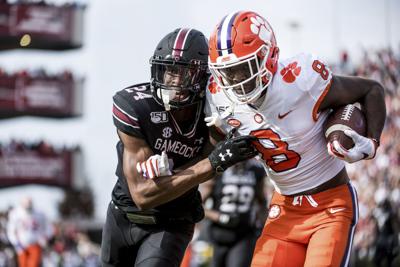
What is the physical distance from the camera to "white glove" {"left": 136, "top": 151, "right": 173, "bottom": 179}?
4.93 m

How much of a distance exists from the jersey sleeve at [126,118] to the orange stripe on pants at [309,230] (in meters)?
0.99

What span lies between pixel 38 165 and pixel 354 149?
27077 millimetres

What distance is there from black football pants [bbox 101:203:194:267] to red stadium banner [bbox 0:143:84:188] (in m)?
25.5

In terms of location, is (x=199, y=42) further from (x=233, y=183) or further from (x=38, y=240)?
(x=38, y=240)

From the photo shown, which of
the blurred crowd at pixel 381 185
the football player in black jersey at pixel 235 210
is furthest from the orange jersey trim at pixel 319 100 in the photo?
the blurred crowd at pixel 381 185

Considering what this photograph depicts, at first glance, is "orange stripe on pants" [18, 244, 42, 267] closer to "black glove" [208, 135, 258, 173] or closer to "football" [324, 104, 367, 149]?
"black glove" [208, 135, 258, 173]

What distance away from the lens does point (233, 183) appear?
8.79 m

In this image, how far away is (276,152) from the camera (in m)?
5.01

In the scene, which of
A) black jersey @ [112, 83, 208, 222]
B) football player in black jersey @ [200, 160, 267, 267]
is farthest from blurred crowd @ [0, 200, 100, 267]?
black jersey @ [112, 83, 208, 222]

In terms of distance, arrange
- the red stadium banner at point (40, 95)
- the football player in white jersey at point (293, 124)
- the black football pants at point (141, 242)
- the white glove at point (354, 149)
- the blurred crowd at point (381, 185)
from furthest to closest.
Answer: the red stadium banner at point (40, 95), the blurred crowd at point (381, 185), the black football pants at point (141, 242), the football player in white jersey at point (293, 124), the white glove at point (354, 149)

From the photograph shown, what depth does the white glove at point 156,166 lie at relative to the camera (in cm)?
493

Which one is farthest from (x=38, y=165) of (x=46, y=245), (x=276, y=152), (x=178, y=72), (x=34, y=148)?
(x=276, y=152)

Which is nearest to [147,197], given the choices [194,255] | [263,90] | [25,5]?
[263,90]

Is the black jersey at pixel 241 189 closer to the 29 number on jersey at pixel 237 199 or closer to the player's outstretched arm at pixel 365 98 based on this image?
the 29 number on jersey at pixel 237 199
